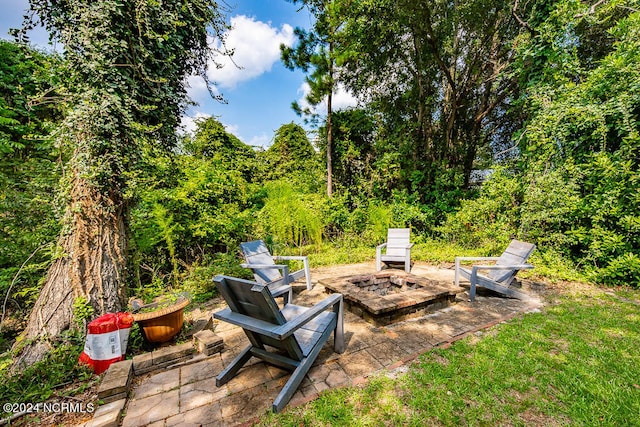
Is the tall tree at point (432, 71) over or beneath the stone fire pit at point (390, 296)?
over

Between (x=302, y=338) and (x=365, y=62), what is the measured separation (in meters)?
8.04

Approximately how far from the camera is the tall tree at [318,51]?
22.6 feet

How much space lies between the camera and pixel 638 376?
2.04m

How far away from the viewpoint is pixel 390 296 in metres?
3.18

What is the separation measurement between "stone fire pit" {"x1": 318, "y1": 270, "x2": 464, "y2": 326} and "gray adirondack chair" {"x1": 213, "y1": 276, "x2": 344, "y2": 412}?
0.68m

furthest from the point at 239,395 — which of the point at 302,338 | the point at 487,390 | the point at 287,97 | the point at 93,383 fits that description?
the point at 287,97

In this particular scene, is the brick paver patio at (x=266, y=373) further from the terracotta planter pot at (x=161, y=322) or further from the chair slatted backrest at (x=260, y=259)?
the chair slatted backrest at (x=260, y=259)

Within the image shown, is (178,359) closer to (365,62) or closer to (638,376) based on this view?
(638,376)

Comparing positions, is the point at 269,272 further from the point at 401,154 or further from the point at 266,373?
the point at 401,154

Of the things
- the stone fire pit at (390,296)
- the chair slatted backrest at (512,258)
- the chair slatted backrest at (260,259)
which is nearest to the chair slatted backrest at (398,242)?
the stone fire pit at (390,296)

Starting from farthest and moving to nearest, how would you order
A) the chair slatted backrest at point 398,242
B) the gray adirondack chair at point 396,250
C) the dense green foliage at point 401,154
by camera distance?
the chair slatted backrest at point 398,242 < the gray adirondack chair at point 396,250 < the dense green foliage at point 401,154

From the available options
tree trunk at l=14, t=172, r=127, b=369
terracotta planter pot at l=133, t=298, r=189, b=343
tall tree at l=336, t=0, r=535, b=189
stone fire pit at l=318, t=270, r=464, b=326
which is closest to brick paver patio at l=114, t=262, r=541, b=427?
stone fire pit at l=318, t=270, r=464, b=326

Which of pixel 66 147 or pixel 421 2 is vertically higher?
pixel 421 2

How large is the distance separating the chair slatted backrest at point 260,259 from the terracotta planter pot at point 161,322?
3.83ft
